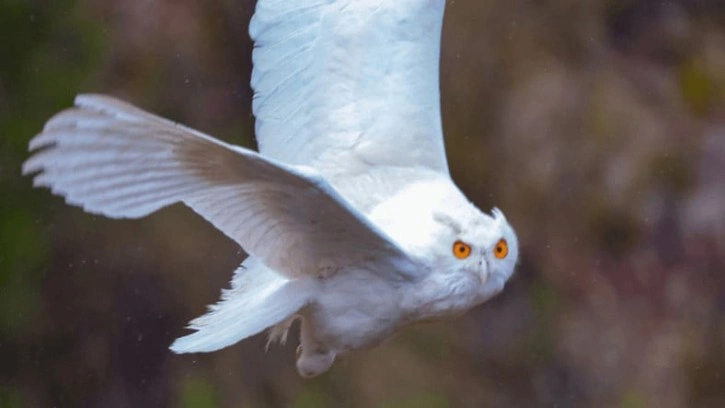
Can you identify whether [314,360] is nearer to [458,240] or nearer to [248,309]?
[248,309]

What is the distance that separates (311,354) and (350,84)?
66 centimetres

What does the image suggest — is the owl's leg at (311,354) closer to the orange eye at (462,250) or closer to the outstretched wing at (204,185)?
the outstretched wing at (204,185)

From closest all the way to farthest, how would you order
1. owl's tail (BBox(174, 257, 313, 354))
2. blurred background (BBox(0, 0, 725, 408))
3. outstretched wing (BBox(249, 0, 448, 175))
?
1. owl's tail (BBox(174, 257, 313, 354))
2. outstretched wing (BBox(249, 0, 448, 175))
3. blurred background (BBox(0, 0, 725, 408))

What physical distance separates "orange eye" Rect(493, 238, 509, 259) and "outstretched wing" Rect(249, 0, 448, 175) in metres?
0.37

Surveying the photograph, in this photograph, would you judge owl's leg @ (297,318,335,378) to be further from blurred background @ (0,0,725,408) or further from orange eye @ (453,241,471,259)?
blurred background @ (0,0,725,408)

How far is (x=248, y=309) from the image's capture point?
2.85 meters

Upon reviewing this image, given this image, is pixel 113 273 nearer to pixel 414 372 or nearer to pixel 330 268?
pixel 414 372

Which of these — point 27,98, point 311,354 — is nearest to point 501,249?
A: point 311,354

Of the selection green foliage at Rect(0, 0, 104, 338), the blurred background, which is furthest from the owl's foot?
green foliage at Rect(0, 0, 104, 338)

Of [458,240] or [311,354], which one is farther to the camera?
[311,354]

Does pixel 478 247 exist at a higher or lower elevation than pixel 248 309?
higher

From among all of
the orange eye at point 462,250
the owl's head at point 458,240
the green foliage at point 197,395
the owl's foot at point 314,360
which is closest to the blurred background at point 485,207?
the green foliage at point 197,395

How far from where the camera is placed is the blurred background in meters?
5.43

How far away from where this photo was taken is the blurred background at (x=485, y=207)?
543 cm
